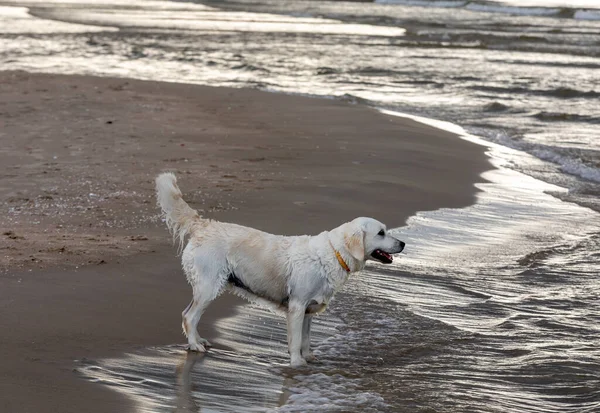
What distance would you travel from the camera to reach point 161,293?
7.60m

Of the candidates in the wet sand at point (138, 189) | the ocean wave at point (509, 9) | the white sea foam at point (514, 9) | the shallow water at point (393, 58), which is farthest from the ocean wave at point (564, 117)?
the white sea foam at point (514, 9)

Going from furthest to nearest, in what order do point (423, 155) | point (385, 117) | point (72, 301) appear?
1. point (385, 117)
2. point (423, 155)
3. point (72, 301)

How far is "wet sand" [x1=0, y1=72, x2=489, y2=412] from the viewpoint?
654 cm

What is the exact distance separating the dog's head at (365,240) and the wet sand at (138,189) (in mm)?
1229

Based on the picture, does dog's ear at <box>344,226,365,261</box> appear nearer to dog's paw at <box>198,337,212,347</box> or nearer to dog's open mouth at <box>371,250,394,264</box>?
dog's open mouth at <box>371,250,394,264</box>

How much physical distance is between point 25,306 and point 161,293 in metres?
1.15

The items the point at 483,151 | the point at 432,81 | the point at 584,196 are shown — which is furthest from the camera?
the point at 432,81

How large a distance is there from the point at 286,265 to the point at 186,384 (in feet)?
3.86

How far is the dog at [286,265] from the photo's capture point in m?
6.56

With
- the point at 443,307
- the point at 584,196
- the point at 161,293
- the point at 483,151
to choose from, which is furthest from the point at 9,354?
the point at 483,151

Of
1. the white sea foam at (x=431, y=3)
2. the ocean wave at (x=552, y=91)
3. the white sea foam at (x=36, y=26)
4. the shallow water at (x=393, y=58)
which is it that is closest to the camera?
the shallow water at (x=393, y=58)

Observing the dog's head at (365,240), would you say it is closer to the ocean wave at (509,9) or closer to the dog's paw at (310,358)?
the dog's paw at (310,358)

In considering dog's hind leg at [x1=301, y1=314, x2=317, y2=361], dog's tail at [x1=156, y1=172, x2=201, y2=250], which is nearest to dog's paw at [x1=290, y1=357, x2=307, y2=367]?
dog's hind leg at [x1=301, y1=314, x2=317, y2=361]

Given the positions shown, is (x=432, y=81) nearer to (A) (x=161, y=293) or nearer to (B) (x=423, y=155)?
(B) (x=423, y=155)
